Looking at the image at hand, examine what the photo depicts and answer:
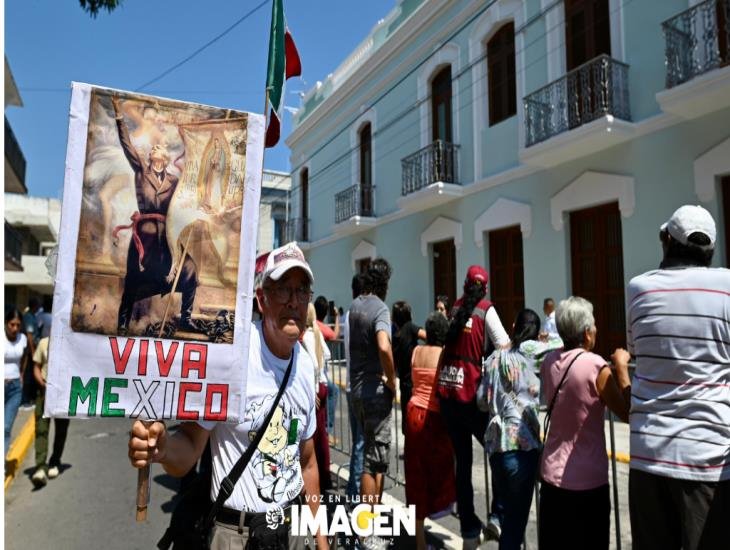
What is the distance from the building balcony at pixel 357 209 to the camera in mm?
16359

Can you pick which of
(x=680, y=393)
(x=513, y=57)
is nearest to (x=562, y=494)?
(x=680, y=393)

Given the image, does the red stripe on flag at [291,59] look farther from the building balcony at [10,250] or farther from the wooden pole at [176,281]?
the building balcony at [10,250]

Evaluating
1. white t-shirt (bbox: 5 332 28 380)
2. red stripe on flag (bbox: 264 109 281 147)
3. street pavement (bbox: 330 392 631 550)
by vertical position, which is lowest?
street pavement (bbox: 330 392 631 550)

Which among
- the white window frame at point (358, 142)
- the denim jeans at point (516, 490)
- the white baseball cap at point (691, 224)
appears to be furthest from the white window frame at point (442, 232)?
the white baseball cap at point (691, 224)

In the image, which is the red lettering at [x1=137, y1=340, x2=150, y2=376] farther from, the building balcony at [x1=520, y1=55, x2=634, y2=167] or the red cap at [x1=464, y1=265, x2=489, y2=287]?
the building balcony at [x1=520, y1=55, x2=634, y2=167]

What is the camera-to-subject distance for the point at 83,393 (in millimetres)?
1495

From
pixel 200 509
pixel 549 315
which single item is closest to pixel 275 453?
pixel 200 509

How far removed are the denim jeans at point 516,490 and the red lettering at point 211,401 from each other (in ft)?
6.97

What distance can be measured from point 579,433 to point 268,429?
1.66 meters

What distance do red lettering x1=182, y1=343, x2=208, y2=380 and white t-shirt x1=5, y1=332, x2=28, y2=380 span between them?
17.3ft

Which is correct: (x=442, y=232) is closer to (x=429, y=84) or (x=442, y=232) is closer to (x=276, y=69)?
(x=429, y=84)

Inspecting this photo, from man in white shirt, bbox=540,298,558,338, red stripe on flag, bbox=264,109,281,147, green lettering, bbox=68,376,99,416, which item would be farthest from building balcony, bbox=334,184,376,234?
green lettering, bbox=68,376,99,416

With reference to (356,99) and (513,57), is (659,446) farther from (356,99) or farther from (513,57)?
(356,99)

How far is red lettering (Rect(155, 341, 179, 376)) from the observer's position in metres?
1.57
